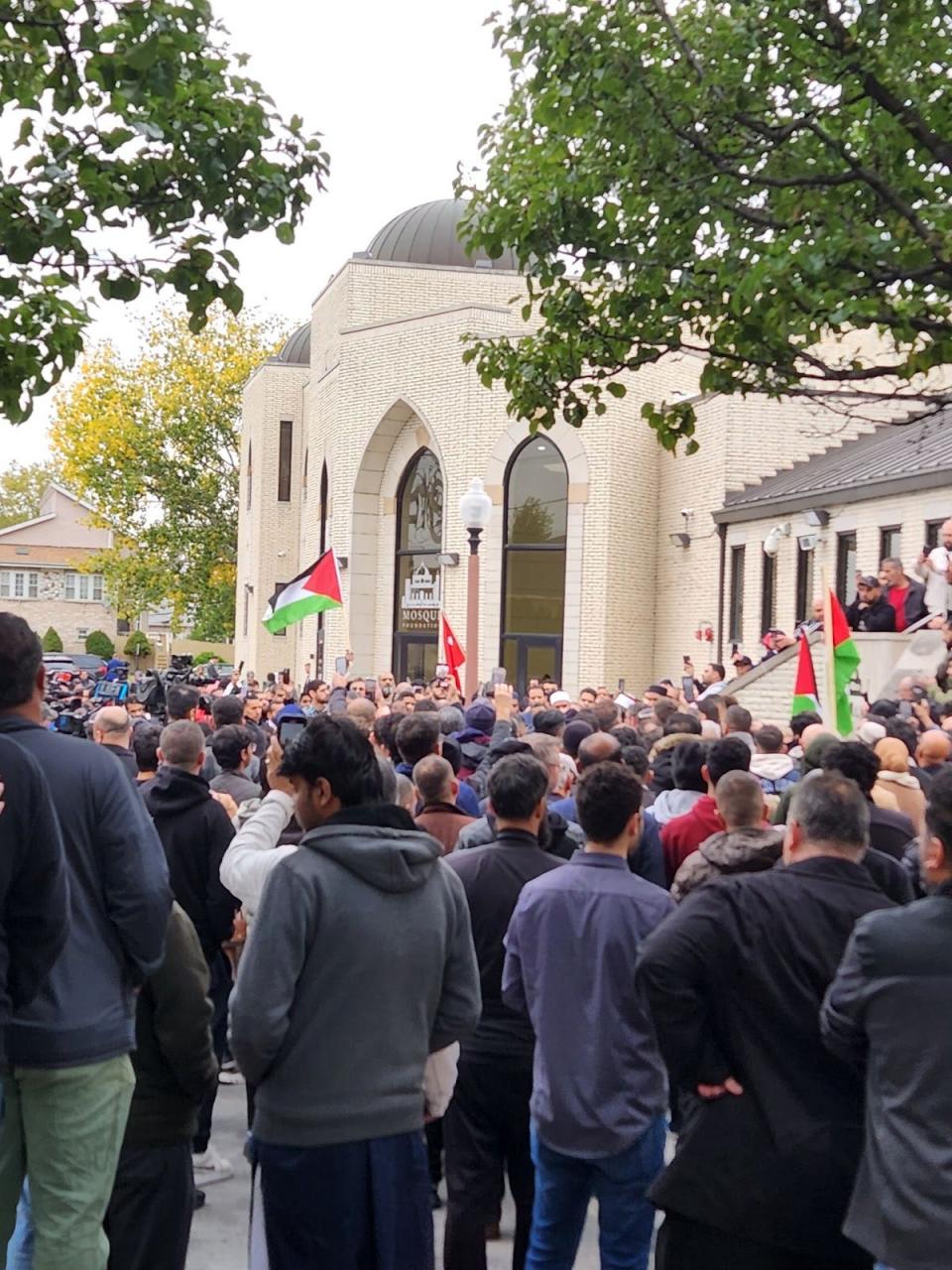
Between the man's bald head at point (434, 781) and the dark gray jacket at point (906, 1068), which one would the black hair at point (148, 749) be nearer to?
the man's bald head at point (434, 781)

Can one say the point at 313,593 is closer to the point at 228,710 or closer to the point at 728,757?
the point at 228,710

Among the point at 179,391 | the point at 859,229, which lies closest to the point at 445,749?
the point at 859,229

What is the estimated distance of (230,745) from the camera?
768cm

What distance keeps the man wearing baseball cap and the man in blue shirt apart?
13340mm

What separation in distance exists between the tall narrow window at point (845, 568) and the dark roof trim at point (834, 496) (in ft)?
2.01

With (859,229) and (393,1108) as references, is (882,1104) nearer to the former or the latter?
(393,1108)

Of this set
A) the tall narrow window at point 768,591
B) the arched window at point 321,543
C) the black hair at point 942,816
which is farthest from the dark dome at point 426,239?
the black hair at point 942,816

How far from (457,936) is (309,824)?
52cm

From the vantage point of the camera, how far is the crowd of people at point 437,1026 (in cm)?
365

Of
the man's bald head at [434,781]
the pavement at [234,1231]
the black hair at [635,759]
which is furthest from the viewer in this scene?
the black hair at [635,759]

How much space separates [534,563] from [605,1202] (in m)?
29.1

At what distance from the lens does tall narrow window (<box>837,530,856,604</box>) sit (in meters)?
24.3

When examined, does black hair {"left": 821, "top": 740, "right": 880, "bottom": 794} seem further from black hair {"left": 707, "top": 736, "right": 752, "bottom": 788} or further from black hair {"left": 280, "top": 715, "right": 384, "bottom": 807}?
black hair {"left": 280, "top": 715, "right": 384, "bottom": 807}

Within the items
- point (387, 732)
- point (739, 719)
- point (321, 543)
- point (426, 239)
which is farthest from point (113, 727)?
point (426, 239)
